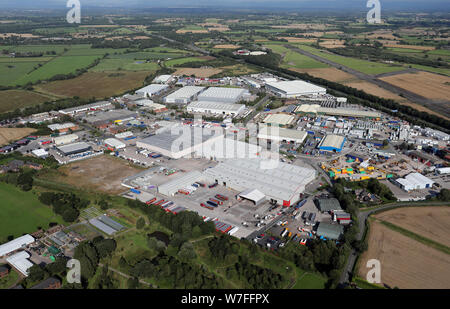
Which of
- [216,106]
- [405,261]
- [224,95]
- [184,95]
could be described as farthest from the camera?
[184,95]

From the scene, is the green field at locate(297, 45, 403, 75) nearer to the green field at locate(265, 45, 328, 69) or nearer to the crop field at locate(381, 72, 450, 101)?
the crop field at locate(381, 72, 450, 101)

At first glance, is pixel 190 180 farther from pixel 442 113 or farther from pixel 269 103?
pixel 442 113

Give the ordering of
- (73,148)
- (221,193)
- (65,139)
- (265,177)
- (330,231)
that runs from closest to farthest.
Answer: (330,231) < (221,193) < (265,177) < (73,148) < (65,139)

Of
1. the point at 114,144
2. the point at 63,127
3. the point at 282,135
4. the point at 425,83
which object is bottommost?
the point at 114,144

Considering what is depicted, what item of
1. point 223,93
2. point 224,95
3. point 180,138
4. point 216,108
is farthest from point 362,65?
point 180,138

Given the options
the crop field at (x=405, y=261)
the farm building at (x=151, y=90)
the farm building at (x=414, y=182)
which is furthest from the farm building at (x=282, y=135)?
the farm building at (x=151, y=90)

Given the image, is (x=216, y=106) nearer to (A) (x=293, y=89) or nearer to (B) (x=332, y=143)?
(A) (x=293, y=89)

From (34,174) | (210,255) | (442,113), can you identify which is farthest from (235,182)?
(442,113)
